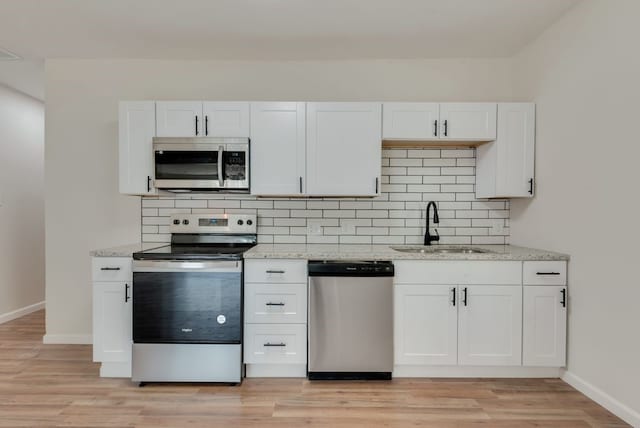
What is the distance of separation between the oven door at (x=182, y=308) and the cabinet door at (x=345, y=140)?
3.83ft

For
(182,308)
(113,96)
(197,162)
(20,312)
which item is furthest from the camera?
(20,312)

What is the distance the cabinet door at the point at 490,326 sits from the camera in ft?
8.73

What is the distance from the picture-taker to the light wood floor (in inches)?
86.2

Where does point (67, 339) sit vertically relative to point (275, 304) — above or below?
below

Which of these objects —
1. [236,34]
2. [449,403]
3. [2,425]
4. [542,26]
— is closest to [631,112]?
[542,26]

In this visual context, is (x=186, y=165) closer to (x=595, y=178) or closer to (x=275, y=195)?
(x=275, y=195)

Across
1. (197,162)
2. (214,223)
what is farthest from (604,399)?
(197,162)

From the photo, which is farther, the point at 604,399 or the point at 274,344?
the point at 274,344

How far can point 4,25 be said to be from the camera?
9.08 ft

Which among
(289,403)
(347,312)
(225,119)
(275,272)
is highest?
(225,119)

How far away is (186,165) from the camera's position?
294 centimetres

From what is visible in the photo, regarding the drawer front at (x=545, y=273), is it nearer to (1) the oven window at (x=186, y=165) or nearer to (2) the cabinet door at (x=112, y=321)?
(1) the oven window at (x=186, y=165)

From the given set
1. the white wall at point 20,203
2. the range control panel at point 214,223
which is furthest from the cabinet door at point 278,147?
the white wall at point 20,203

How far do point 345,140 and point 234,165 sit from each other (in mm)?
906
